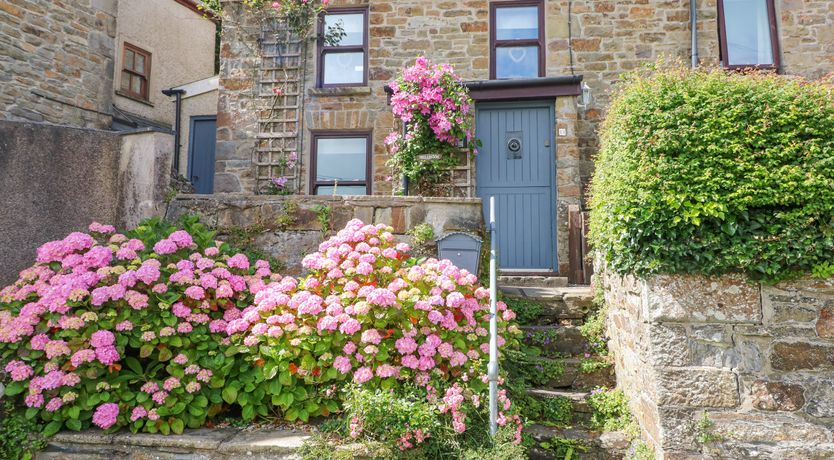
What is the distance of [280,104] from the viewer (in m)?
8.23

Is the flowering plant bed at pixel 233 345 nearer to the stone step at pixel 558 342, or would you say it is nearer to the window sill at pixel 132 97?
the stone step at pixel 558 342

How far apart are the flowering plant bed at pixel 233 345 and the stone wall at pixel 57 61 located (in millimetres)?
5862

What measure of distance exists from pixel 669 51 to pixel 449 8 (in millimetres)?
3189

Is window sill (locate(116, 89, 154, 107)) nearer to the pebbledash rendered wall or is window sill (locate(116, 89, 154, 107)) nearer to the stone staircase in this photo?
the stone staircase

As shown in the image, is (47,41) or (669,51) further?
(47,41)

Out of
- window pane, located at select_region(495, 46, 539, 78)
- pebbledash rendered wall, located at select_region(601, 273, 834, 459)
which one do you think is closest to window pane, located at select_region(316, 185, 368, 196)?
window pane, located at select_region(495, 46, 539, 78)

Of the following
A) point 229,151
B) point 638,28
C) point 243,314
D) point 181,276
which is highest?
point 638,28

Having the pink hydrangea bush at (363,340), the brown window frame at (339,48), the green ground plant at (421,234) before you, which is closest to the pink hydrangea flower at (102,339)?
the pink hydrangea bush at (363,340)

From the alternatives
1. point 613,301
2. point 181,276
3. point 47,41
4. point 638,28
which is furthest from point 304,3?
point 613,301

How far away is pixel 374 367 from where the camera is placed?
136 inches

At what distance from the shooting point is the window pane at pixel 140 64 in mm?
11009

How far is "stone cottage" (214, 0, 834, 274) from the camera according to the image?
7293mm

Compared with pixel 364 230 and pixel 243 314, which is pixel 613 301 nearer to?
pixel 364 230

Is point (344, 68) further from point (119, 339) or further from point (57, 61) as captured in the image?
point (119, 339)
